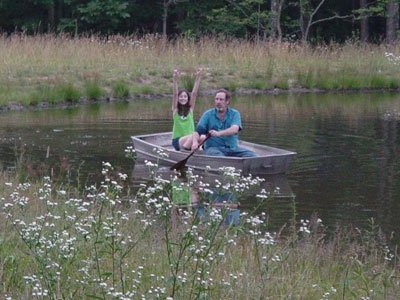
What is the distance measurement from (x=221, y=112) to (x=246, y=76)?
15.4 m

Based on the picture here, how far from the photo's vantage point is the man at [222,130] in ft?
51.3

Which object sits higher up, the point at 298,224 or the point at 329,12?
the point at 329,12

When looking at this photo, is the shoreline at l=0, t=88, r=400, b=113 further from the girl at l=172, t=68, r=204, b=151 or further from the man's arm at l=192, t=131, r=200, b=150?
the man's arm at l=192, t=131, r=200, b=150

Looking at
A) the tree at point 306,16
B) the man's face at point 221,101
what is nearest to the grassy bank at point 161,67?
the tree at point 306,16

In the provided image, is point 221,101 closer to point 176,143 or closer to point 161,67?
point 176,143

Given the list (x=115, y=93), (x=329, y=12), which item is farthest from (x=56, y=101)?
(x=329, y=12)

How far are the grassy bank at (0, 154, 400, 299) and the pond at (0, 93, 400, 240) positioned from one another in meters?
1.92

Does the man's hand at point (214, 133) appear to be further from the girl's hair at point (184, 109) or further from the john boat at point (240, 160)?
the girl's hair at point (184, 109)

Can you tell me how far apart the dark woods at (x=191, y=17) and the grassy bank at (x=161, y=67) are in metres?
7.14

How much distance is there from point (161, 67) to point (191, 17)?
1378cm

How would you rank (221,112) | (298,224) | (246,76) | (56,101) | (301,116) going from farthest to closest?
(246,76) → (56,101) → (301,116) → (221,112) → (298,224)

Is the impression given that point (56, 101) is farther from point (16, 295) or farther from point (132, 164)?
point (16, 295)

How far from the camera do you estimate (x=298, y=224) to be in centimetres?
1170

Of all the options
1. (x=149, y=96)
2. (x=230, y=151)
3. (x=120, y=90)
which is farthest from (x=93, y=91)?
(x=230, y=151)
